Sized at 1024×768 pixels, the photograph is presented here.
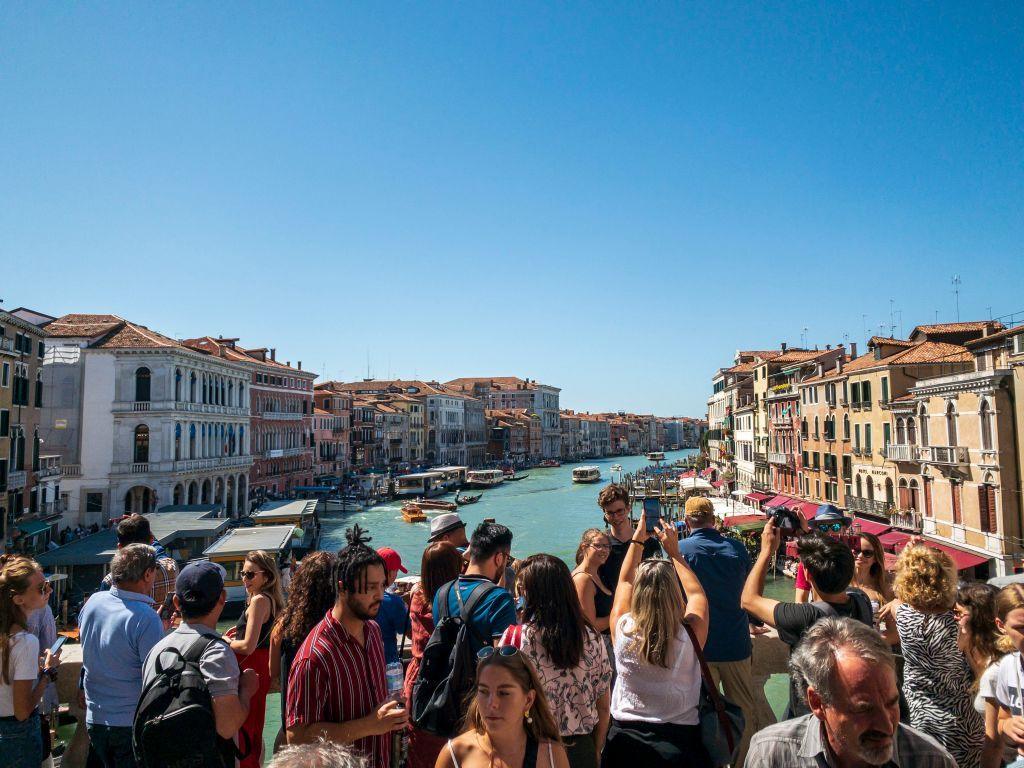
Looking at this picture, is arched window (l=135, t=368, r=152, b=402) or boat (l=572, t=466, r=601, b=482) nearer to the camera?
arched window (l=135, t=368, r=152, b=402)

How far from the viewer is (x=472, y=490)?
52.0 metres

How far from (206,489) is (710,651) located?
3028 centimetres

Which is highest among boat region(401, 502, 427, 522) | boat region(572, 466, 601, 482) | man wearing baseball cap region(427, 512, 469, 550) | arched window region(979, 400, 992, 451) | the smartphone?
arched window region(979, 400, 992, 451)

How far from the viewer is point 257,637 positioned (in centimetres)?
259

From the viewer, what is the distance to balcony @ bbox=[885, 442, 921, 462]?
19.4m

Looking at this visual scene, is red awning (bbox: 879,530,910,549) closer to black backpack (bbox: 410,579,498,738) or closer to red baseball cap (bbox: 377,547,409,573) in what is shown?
red baseball cap (bbox: 377,547,409,573)

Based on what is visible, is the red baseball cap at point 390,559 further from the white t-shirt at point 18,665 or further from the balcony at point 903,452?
the balcony at point 903,452

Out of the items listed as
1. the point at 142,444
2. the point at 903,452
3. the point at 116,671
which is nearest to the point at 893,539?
→ the point at 903,452

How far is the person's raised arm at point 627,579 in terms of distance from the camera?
237 cm

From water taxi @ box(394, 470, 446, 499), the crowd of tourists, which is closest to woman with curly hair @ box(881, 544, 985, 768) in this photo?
the crowd of tourists

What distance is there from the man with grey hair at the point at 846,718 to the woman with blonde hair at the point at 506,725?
1.72 ft

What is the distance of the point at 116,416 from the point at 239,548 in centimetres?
1219

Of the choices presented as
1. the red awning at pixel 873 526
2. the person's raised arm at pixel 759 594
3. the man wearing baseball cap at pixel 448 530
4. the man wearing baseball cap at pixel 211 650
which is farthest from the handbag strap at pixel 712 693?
the red awning at pixel 873 526

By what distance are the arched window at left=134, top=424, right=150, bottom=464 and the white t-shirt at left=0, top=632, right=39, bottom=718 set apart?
26.4 m
